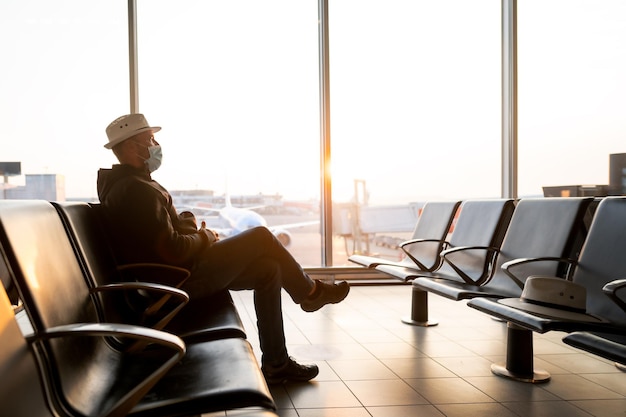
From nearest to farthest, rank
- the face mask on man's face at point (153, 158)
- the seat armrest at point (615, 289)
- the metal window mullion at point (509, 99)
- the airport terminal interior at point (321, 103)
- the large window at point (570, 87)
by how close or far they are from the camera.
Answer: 1. the seat armrest at point (615, 289)
2. the face mask on man's face at point (153, 158)
3. the airport terminal interior at point (321, 103)
4. the large window at point (570, 87)
5. the metal window mullion at point (509, 99)

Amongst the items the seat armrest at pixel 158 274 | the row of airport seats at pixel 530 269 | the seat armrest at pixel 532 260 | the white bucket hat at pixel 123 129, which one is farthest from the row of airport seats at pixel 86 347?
the seat armrest at pixel 532 260

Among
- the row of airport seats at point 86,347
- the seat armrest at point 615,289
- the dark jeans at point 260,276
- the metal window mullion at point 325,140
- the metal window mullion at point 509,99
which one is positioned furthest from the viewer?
the metal window mullion at point 509,99

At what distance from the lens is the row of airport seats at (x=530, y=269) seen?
2.12 m

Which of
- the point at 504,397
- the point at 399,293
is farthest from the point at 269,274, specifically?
the point at 399,293

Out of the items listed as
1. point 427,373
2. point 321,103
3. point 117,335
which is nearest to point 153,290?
point 117,335

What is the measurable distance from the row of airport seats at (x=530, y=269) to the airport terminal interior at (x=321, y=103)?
82cm

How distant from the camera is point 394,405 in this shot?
7.63 ft

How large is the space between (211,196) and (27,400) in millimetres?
4330

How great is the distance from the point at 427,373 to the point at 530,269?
0.71 metres

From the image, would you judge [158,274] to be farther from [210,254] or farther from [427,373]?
[427,373]

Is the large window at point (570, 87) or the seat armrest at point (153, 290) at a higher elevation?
the large window at point (570, 87)

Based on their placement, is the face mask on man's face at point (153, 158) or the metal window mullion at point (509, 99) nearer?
the face mask on man's face at point (153, 158)

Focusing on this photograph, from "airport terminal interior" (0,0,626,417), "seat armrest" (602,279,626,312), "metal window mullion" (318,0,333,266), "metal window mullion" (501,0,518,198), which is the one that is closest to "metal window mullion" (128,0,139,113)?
"airport terminal interior" (0,0,626,417)

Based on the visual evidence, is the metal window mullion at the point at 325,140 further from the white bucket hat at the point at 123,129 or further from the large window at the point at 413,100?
the white bucket hat at the point at 123,129
